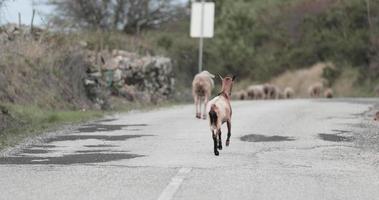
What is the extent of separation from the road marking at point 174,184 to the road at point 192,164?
0.04 ft

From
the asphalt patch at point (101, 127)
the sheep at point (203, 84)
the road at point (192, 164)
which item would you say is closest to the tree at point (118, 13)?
the sheep at point (203, 84)

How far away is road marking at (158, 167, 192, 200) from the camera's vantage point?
400 inches

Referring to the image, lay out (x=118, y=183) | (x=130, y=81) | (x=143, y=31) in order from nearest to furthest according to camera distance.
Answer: (x=118, y=183) → (x=130, y=81) → (x=143, y=31)

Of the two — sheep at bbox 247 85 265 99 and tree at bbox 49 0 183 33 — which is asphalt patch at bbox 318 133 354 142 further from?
sheep at bbox 247 85 265 99

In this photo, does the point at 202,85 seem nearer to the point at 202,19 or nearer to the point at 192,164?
the point at 192,164

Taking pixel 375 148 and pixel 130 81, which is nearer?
pixel 375 148

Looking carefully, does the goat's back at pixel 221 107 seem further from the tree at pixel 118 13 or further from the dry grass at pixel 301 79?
the dry grass at pixel 301 79

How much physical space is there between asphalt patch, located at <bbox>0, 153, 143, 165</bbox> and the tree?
29.3 meters

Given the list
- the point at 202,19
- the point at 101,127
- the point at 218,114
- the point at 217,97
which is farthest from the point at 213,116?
the point at 202,19

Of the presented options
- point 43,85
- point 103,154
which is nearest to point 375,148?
point 103,154

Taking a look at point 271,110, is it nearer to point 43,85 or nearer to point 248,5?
point 43,85

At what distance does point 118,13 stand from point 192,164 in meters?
34.6

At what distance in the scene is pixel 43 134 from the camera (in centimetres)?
1883

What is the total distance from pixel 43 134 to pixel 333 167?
26.4 ft
